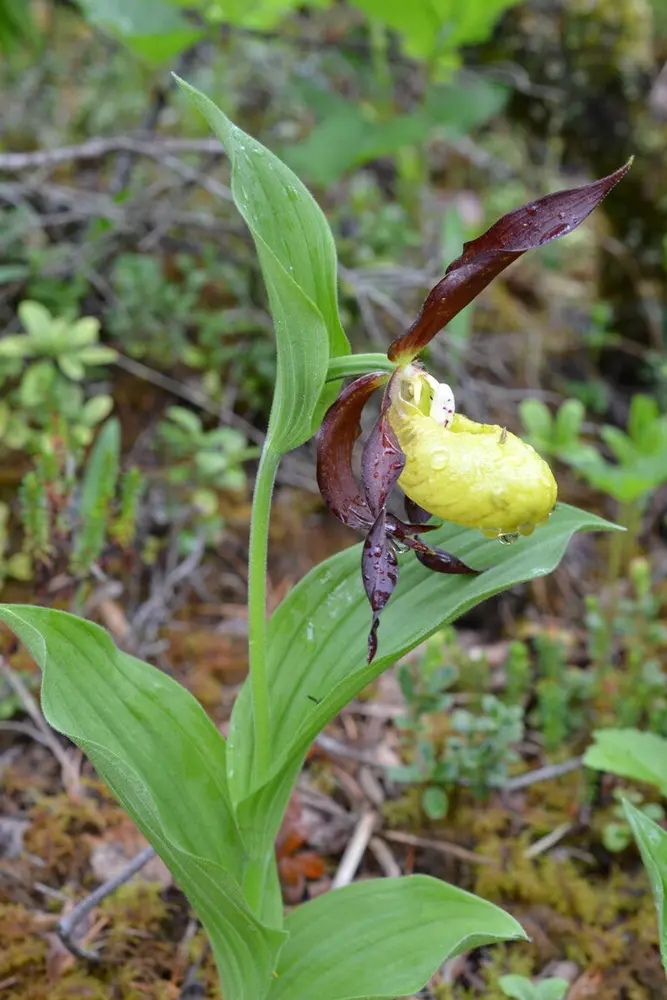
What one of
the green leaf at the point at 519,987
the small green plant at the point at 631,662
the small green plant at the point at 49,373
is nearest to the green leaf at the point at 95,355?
the small green plant at the point at 49,373

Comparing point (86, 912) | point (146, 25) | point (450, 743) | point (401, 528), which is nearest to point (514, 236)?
point (401, 528)

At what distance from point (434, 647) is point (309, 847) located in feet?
1.42

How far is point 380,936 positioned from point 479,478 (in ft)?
2.00

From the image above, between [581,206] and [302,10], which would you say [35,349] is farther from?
[302,10]

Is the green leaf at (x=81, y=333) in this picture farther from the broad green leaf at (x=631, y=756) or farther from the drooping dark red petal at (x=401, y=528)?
the broad green leaf at (x=631, y=756)

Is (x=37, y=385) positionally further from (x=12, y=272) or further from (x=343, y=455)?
(x=343, y=455)

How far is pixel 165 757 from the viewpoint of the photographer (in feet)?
3.71

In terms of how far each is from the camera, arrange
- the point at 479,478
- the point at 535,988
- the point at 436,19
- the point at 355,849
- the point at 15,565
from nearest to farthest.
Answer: the point at 479,478
the point at 535,988
the point at 355,849
the point at 15,565
the point at 436,19

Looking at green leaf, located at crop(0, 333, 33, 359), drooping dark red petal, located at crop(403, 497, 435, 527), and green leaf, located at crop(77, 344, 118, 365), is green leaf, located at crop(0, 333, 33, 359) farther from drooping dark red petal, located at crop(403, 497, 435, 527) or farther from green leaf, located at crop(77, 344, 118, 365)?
drooping dark red petal, located at crop(403, 497, 435, 527)

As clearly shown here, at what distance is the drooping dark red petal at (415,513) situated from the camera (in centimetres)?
113

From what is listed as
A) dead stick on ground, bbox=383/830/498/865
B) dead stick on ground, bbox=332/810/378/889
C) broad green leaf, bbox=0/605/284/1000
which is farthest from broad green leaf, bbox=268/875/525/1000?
dead stick on ground, bbox=383/830/498/865

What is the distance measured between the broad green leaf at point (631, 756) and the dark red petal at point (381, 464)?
0.62m

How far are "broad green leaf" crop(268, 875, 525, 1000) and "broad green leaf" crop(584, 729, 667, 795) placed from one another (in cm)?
35

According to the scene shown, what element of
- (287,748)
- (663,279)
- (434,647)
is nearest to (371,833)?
(434,647)
